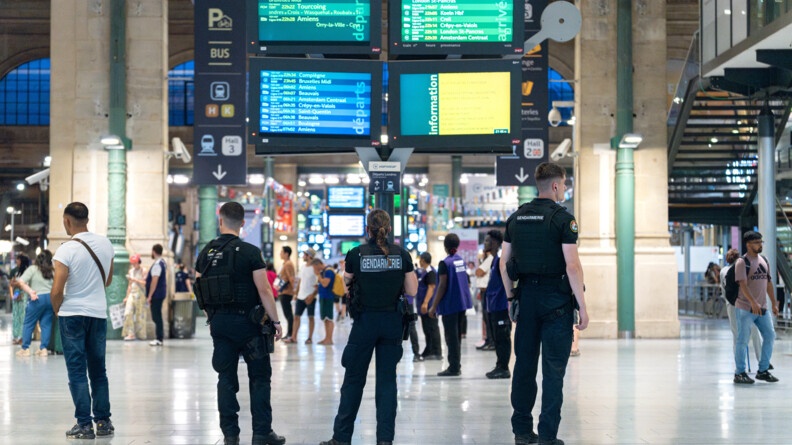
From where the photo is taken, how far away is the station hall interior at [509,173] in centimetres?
1067

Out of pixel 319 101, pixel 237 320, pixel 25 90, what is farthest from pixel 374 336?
pixel 25 90

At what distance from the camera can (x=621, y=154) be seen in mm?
22078

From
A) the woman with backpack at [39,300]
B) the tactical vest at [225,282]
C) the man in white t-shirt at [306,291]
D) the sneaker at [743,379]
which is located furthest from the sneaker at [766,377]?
the woman with backpack at [39,300]

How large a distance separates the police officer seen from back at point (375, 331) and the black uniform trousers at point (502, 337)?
5826 mm

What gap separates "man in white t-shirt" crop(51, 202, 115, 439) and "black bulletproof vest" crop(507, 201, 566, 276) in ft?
10.6

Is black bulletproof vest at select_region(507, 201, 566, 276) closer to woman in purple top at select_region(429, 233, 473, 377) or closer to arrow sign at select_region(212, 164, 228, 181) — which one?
woman in purple top at select_region(429, 233, 473, 377)

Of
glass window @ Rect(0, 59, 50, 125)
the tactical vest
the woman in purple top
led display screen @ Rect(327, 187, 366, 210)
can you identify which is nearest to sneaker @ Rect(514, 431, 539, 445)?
the tactical vest

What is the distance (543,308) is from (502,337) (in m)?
6.21

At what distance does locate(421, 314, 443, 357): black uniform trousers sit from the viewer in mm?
16672

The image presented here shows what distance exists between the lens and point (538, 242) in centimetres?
796

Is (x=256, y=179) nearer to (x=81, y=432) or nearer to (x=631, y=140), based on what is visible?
(x=631, y=140)

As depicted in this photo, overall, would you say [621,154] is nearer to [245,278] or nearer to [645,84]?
[645,84]

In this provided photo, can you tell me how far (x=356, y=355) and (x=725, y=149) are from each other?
2122 cm

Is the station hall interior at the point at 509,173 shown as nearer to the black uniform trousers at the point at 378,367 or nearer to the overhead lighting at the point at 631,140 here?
the overhead lighting at the point at 631,140
